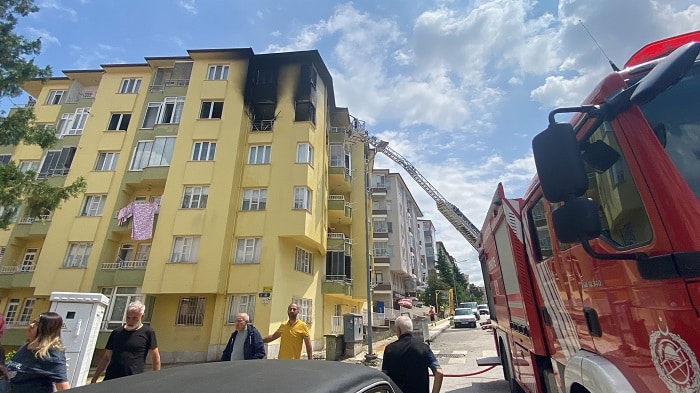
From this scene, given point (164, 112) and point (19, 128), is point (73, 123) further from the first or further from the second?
point (19, 128)

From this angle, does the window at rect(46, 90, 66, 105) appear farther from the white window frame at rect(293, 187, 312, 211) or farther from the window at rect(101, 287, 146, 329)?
→ the white window frame at rect(293, 187, 312, 211)

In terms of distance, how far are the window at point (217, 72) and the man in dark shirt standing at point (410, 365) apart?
21881mm

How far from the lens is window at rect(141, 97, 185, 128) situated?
2130 centimetres

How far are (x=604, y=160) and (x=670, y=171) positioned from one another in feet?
1.31

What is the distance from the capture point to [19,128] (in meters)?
12.0

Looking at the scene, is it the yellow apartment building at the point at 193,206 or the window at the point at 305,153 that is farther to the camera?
the window at the point at 305,153

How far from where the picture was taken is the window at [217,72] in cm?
2170

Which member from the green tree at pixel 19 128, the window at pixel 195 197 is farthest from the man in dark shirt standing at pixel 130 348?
the window at pixel 195 197

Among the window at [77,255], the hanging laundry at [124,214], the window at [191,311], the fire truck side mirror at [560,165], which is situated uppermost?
the hanging laundry at [124,214]

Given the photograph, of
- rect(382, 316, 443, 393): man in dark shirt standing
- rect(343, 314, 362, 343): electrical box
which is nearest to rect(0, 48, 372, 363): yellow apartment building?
rect(343, 314, 362, 343): electrical box

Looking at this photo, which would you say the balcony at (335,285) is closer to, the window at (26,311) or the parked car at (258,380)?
the window at (26,311)

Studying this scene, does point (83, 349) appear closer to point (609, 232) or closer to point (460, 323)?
point (609, 232)

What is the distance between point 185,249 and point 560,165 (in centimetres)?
1895

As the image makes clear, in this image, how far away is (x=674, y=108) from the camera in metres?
1.82
